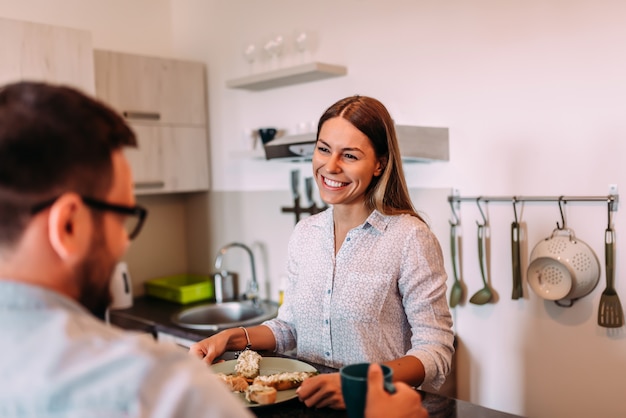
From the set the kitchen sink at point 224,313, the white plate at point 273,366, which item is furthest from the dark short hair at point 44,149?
the kitchen sink at point 224,313

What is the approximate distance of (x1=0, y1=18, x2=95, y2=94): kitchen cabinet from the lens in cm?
233

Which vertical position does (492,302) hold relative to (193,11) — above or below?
below

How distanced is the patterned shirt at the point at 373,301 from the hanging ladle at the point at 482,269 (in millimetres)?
712

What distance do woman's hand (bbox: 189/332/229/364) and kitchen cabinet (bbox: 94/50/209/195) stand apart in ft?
5.48

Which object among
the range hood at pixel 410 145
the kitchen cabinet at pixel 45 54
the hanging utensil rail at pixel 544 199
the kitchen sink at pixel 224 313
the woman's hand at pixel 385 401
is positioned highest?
the kitchen cabinet at pixel 45 54

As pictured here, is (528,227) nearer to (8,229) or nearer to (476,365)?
(476,365)

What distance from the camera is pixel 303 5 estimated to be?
269 centimetres

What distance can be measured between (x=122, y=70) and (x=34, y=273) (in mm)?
2382

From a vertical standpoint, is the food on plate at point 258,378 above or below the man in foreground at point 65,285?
below

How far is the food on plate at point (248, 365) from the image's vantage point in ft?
4.12

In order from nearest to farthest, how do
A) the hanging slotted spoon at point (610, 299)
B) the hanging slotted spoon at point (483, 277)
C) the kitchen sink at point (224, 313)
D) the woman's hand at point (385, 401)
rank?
the woman's hand at point (385, 401) → the hanging slotted spoon at point (610, 299) → the hanging slotted spoon at point (483, 277) → the kitchen sink at point (224, 313)

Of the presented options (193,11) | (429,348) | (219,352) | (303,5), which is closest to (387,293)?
(429,348)

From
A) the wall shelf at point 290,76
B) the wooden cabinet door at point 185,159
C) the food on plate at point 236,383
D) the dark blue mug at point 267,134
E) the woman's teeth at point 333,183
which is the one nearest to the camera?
the food on plate at point 236,383

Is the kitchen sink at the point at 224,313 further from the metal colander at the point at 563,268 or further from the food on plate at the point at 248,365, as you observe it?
the food on plate at the point at 248,365
